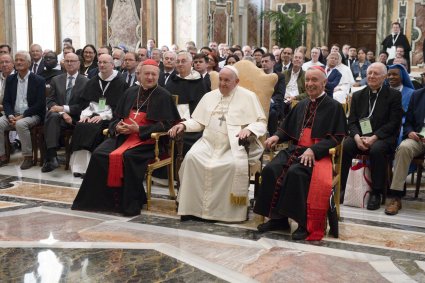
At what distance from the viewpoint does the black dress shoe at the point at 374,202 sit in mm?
4969

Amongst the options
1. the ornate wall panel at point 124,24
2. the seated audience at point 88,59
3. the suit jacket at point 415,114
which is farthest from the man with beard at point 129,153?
the ornate wall panel at point 124,24

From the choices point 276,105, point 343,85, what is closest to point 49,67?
point 276,105

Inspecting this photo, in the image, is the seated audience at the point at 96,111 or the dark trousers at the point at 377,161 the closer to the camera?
the dark trousers at the point at 377,161

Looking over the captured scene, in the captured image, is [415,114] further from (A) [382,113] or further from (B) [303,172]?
(B) [303,172]

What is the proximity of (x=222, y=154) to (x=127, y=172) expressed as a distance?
839 mm

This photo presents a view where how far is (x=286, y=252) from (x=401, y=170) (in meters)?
1.77

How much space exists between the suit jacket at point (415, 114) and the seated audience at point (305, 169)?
3.96 ft

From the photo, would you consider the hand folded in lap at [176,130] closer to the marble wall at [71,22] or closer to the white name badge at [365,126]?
the white name badge at [365,126]

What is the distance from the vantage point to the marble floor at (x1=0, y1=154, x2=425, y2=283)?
11.1 ft

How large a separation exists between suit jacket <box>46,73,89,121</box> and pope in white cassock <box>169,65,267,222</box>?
1970 millimetres

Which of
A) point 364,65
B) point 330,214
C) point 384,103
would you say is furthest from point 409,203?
point 364,65

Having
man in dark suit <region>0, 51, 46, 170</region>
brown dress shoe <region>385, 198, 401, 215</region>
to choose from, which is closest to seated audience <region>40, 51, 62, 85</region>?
man in dark suit <region>0, 51, 46, 170</region>

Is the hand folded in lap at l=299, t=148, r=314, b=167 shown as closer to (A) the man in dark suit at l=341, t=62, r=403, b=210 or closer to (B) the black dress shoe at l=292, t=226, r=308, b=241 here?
(B) the black dress shoe at l=292, t=226, r=308, b=241

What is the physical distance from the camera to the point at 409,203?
17.1 ft
